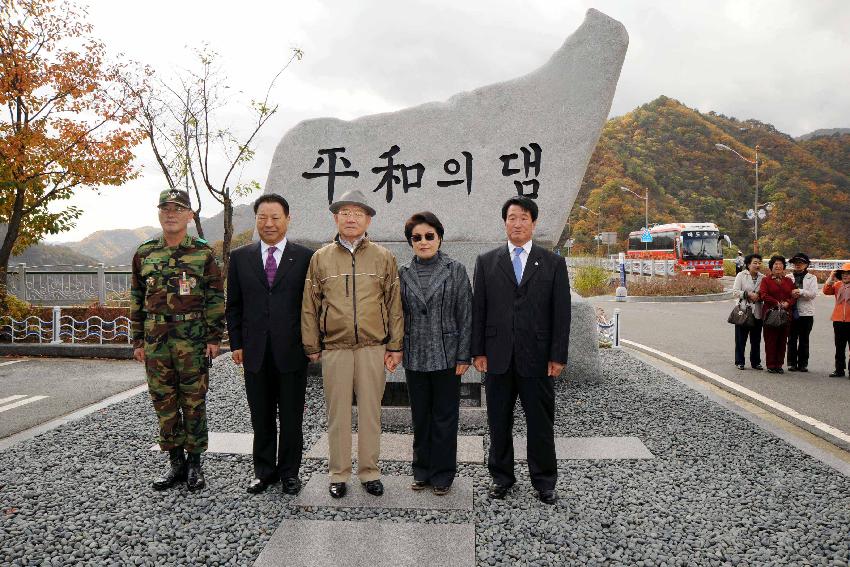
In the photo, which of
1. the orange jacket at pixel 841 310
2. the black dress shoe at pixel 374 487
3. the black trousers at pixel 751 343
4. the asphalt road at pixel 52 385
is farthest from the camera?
the black trousers at pixel 751 343

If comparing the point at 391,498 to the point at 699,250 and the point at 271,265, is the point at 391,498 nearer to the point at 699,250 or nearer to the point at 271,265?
the point at 271,265

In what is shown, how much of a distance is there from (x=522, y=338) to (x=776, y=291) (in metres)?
5.19

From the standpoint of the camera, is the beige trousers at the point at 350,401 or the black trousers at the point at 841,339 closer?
the beige trousers at the point at 350,401

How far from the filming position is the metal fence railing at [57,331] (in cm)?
823

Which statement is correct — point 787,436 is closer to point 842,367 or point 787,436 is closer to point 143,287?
point 842,367

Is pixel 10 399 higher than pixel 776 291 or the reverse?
the reverse

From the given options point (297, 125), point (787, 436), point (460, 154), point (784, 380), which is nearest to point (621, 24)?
point (460, 154)

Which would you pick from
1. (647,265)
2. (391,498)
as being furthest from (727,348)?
(647,265)

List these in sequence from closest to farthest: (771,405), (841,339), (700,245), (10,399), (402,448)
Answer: (402,448), (771,405), (10,399), (841,339), (700,245)

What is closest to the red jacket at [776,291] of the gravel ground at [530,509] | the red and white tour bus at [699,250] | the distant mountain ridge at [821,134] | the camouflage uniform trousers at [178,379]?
the gravel ground at [530,509]

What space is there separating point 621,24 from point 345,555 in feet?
16.6

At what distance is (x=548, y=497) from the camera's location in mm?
3049

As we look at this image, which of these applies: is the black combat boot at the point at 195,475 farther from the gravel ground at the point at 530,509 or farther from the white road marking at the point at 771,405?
the white road marking at the point at 771,405

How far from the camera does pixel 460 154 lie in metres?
5.51
